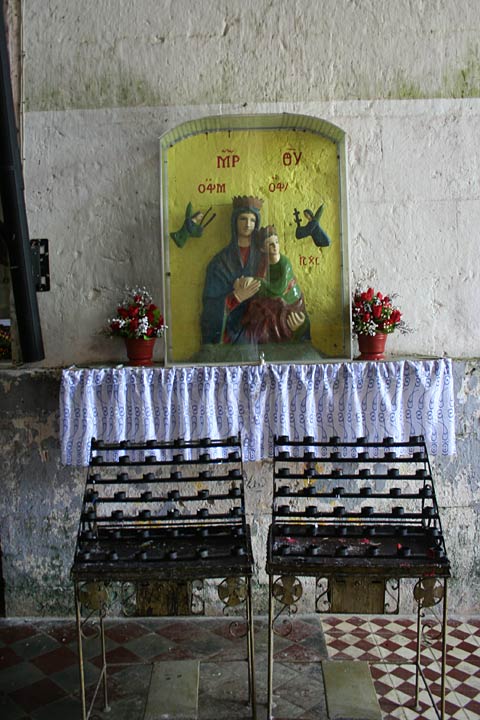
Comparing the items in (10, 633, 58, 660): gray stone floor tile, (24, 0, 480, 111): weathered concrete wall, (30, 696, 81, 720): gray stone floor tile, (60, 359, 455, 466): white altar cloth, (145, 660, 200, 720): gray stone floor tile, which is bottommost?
(10, 633, 58, 660): gray stone floor tile

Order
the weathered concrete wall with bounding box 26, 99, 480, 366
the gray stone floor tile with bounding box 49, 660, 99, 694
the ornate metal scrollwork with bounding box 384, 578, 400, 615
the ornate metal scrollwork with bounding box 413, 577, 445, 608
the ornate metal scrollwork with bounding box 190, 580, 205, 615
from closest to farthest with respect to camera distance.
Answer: the ornate metal scrollwork with bounding box 413, 577, 445, 608
the ornate metal scrollwork with bounding box 384, 578, 400, 615
the ornate metal scrollwork with bounding box 190, 580, 205, 615
the gray stone floor tile with bounding box 49, 660, 99, 694
the weathered concrete wall with bounding box 26, 99, 480, 366

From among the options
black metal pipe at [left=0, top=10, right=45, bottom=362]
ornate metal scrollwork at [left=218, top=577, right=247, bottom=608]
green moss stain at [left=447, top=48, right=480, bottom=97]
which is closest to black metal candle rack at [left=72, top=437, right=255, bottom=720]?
ornate metal scrollwork at [left=218, top=577, right=247, bottom=608]

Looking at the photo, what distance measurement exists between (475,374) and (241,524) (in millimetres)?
2191

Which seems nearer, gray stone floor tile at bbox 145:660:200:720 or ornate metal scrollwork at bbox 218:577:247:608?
ornate metal scrollwork at bbox 218:577:247:608

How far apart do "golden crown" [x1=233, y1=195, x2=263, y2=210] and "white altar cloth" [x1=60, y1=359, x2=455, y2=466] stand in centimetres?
114

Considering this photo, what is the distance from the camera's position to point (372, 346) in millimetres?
5262

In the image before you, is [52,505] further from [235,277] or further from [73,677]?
[235,277]

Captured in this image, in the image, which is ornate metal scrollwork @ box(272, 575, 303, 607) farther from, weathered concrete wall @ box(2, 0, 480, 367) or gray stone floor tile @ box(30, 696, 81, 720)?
weathered concrete wall @ box(2, 0, 480, 367)

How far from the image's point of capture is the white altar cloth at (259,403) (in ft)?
16.6

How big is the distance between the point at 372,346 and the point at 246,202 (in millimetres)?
1341

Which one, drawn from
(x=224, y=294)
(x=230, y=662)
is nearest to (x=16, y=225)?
(x=224, y=294)

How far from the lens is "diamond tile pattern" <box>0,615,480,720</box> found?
13.7 ft

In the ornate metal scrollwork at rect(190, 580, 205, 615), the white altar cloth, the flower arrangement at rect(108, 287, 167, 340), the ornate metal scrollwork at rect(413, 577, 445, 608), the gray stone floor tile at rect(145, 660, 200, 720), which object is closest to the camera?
the ornate metal scrollwork at rect(413, 577, 445, 608)

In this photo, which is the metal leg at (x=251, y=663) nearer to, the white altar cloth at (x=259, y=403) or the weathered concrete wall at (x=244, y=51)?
the white altar cloth at (x=259, y=403)
